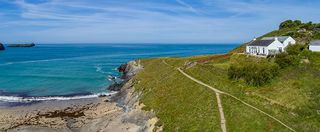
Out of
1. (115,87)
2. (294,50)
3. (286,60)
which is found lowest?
(115,87)

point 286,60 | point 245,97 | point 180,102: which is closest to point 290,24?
point 286,60

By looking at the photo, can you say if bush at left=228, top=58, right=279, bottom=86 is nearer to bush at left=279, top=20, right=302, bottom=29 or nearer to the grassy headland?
the grassy headland

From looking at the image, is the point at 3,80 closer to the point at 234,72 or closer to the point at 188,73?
the point at 188,73

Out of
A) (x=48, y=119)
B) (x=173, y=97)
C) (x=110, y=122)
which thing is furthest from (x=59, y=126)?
(x=173, y=97)

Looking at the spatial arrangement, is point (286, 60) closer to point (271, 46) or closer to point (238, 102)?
point (271, 46)

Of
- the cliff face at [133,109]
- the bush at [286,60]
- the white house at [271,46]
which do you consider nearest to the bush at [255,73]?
the bush at [286,60]
